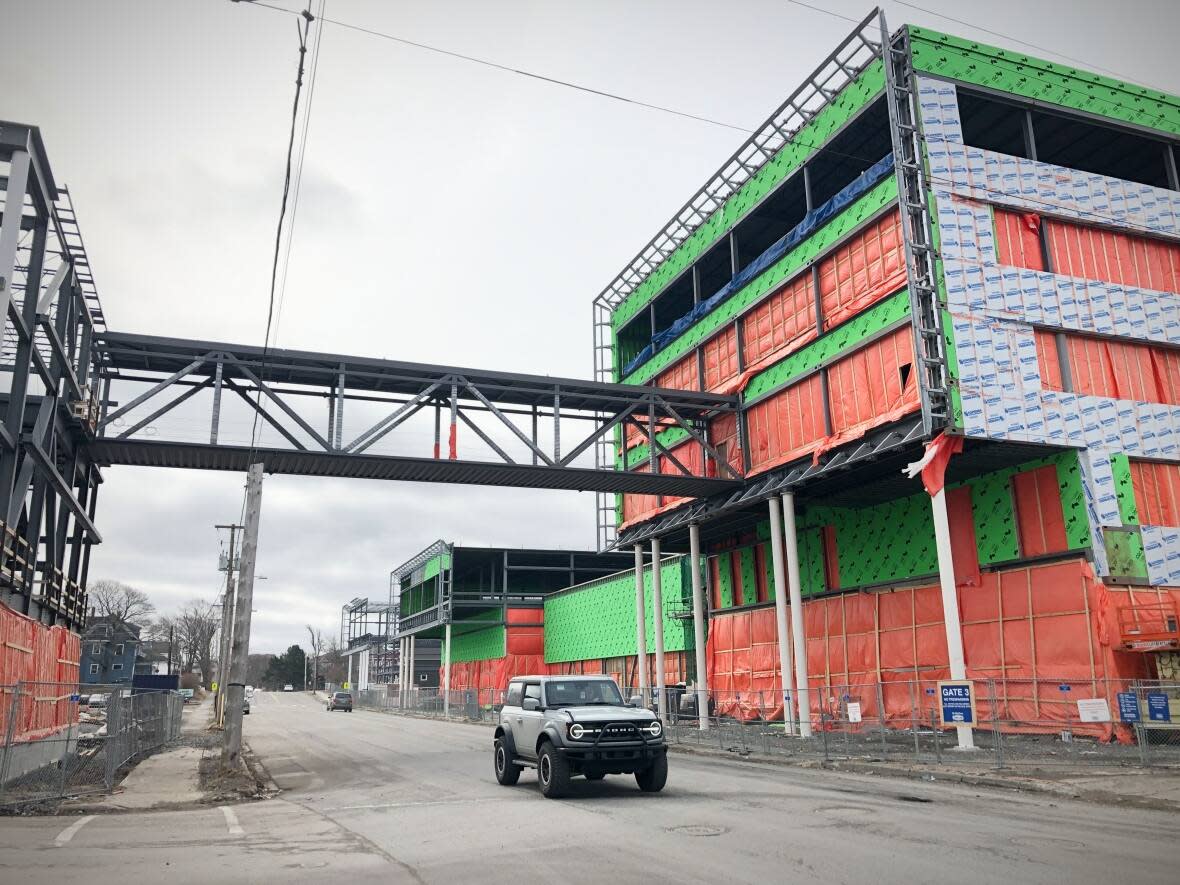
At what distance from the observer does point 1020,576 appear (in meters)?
24.7

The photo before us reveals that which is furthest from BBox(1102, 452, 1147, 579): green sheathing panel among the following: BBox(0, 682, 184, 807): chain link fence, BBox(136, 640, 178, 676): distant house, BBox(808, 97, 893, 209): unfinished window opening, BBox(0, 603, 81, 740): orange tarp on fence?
BBox(136, 640, 178, 676): distant house

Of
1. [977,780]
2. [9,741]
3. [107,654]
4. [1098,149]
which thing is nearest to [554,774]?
[977,780]

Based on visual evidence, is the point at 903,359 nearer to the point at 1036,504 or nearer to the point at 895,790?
the point at 1036,504

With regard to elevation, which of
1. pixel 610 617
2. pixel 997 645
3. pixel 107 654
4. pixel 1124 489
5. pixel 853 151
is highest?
pixel 853 151

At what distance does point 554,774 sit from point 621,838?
3832 millimetres

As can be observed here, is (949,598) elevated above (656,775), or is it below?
above

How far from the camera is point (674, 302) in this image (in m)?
42.7

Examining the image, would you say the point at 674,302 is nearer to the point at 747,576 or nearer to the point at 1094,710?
the point at 747,576

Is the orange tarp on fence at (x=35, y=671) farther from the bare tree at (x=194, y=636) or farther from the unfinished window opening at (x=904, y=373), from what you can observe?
the bare tree at (x=194, y=636)

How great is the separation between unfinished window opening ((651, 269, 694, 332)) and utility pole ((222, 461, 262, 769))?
74.7ft

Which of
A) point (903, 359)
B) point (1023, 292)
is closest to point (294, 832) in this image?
point (903, 359)

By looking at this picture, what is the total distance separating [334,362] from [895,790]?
19688 mm

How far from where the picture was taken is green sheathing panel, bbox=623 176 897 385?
26500 millimetres

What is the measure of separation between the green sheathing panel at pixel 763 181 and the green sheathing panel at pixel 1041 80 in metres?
1.56
